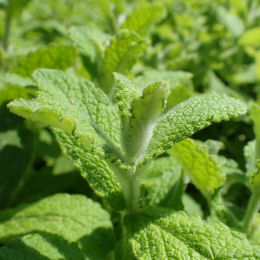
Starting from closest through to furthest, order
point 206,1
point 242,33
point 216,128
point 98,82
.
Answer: point 98,82
point 216,128
point 242,33
point 206,1

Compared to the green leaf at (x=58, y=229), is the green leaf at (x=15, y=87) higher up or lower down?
higher up

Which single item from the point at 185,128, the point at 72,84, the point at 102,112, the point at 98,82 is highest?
the point at 98,82

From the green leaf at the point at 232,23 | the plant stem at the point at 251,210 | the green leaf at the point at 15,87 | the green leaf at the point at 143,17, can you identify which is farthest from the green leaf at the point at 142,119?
the green leaf at the point at 232,23

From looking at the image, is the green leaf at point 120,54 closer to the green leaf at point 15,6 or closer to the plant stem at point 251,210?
the plant stem at point 251,210

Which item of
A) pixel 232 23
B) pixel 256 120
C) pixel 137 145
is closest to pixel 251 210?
pixel 256 120

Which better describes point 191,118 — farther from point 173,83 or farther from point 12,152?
point 12,152

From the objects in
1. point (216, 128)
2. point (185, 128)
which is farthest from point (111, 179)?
point (216, 128)

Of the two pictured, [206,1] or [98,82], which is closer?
[98,82]

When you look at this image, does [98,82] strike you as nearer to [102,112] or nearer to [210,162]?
[102,112]
